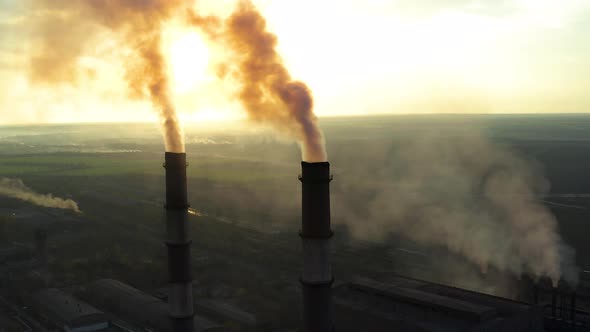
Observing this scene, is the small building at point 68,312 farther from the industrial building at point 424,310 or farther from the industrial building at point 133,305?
the industrial building at point 424,310

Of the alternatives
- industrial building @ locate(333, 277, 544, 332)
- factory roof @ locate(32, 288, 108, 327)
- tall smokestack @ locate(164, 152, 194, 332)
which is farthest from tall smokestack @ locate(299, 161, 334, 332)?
factory roof @ locate(32, 288, 108, 327)

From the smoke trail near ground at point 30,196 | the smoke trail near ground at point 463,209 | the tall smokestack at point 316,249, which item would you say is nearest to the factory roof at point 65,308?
the tall smokestack at point 316,249

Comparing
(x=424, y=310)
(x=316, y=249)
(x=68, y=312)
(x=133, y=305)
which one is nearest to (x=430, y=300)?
(x=424, y=310)

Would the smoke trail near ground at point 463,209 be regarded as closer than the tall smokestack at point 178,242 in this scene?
No

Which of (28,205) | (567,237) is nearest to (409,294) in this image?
(567,237)

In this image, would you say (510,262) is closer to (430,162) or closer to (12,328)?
(12,328)

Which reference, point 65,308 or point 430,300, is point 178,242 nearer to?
point 430,300
